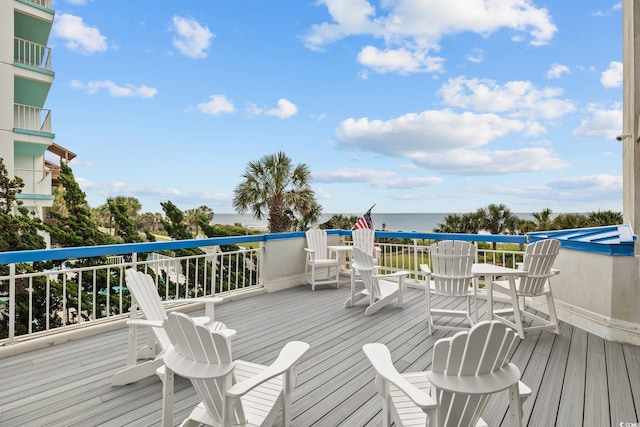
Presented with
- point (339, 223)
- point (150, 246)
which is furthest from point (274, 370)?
point (339, 223)

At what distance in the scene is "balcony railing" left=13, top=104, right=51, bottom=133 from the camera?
10.7 meters

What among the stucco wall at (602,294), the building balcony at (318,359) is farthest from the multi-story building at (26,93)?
the stucco wall at (602,294)

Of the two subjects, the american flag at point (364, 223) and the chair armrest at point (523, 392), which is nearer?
the chair armrest at point (523, 392)

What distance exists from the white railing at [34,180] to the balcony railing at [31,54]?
3449mm

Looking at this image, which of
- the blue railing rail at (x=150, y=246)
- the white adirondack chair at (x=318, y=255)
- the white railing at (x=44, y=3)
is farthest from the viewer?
the white railing at (x=44, y=3)

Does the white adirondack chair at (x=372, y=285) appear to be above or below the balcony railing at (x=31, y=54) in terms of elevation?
below

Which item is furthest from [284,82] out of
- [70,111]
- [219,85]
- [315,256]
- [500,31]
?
[315,256]

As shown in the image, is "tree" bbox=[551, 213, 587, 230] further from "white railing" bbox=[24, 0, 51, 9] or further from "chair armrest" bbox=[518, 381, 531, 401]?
"white railing" bbox=[24, 0, 51, 9]

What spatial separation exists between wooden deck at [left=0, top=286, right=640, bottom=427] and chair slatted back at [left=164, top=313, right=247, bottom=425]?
0.78 metres

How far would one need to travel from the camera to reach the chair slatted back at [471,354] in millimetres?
1243

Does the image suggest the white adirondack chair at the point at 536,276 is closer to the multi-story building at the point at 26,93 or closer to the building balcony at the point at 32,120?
the multi-story building at the point at 26,93

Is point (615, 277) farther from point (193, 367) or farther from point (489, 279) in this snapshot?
point (193, 367)

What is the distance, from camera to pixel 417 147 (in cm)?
2719

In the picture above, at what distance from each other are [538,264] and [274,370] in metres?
3.33
